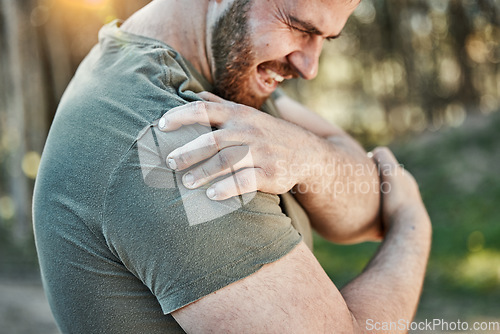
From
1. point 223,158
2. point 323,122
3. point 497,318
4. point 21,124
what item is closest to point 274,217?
point 223,158

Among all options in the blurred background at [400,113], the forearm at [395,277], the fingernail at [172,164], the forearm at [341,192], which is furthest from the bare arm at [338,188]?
the blurred background at [400,113]

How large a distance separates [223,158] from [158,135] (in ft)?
0.52

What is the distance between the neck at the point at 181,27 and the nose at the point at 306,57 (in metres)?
0.29

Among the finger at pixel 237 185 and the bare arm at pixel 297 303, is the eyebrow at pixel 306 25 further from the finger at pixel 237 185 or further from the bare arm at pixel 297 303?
the bare arm at pixel 297 303

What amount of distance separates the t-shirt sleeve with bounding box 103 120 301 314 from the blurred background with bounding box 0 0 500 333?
103 inches

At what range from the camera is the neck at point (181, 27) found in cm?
160

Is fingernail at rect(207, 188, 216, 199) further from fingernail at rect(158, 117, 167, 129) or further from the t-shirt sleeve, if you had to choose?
fingernail at rect(158, 117, 167, 129)

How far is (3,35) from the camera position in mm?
9180

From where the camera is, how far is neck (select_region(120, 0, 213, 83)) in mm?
1598

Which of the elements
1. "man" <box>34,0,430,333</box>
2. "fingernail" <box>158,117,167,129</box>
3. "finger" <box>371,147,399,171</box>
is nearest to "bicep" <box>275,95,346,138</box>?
"finger" <box>371,147,399,171</box>

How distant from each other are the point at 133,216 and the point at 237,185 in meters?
0.25

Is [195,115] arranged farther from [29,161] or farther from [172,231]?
[29,161]

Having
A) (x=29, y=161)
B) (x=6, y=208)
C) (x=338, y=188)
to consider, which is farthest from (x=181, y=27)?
(x=6, y=208)

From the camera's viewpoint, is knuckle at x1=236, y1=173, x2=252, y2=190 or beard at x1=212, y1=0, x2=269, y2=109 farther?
beard at x1=212, y1=0, x2=269, y2=109
